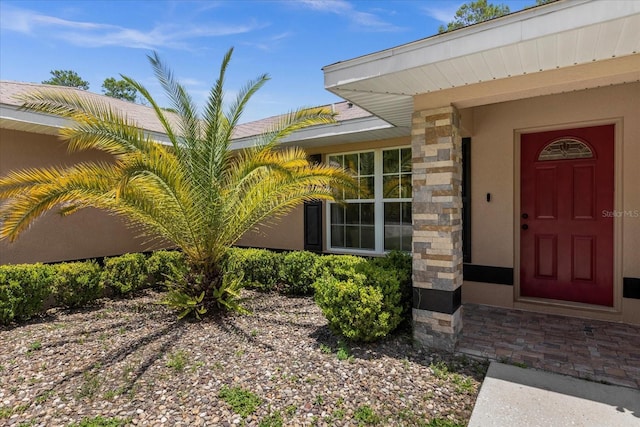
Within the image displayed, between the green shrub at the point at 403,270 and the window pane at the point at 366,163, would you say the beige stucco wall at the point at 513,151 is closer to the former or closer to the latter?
the green shrub at the point at 403,270

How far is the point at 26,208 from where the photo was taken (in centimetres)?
374

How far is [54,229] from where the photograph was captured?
6367 mm

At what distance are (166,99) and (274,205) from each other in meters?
2.12

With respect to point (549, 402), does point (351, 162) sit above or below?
above

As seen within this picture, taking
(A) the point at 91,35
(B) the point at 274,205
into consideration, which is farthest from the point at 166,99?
(A) the point at 91,35

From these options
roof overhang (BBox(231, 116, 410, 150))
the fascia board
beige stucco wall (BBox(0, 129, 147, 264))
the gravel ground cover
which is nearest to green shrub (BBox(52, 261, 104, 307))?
the gravel ground cover

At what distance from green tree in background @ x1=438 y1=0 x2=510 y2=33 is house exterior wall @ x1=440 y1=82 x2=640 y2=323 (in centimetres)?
1921

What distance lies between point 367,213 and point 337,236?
87 centimetres

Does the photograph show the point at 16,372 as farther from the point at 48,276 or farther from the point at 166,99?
the point at 166,99

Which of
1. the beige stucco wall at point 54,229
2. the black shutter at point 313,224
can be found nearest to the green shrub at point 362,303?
the black shutter at point 313,224

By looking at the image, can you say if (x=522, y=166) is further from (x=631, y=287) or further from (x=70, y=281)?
(x=70, y=281)

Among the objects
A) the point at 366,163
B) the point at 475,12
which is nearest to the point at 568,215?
the point at 366,163

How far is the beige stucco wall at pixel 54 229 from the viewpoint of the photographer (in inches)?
228


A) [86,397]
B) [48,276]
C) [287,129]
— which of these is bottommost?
[86,397]
